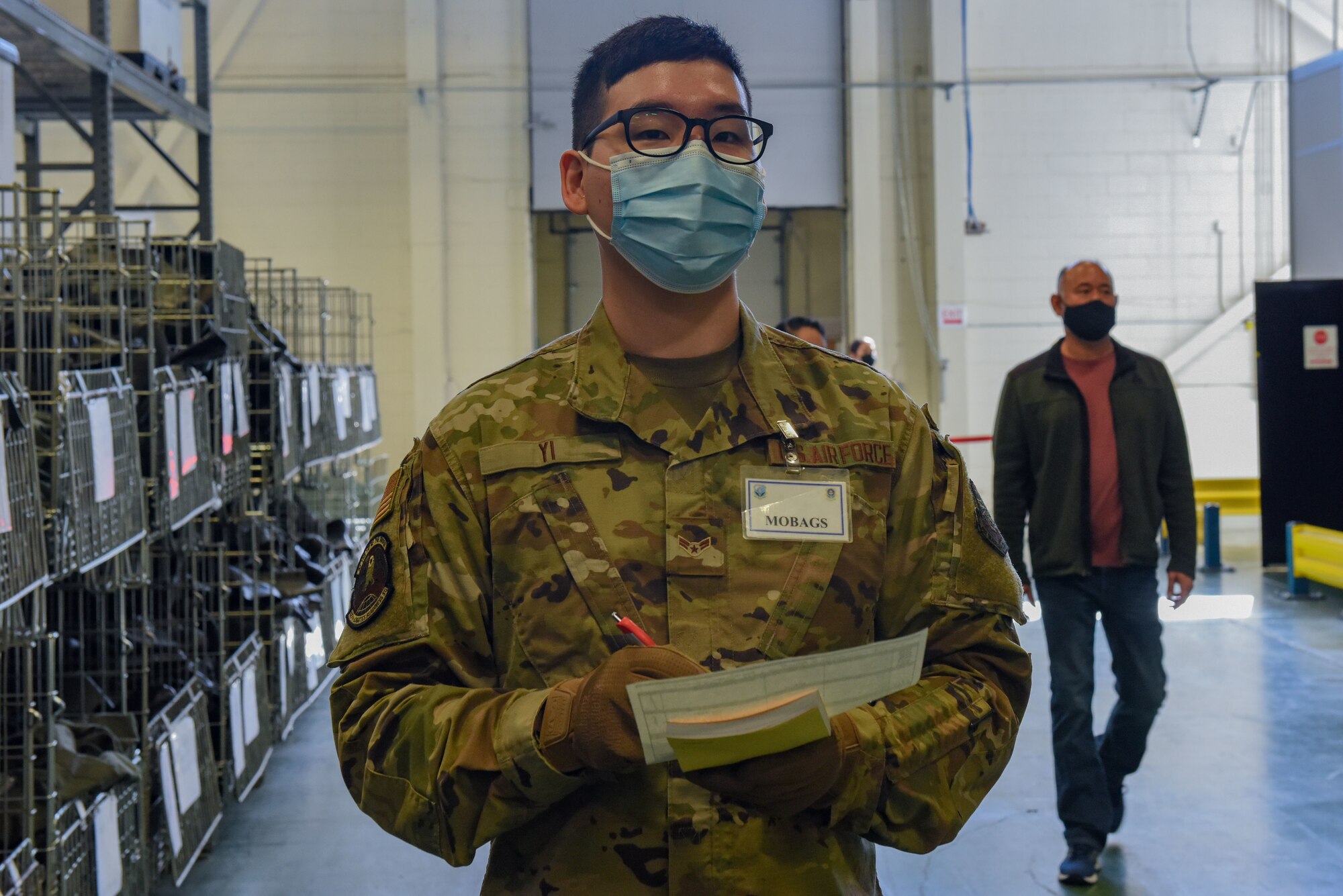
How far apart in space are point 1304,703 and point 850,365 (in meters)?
4.99

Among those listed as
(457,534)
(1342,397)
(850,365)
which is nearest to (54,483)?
(457,534)

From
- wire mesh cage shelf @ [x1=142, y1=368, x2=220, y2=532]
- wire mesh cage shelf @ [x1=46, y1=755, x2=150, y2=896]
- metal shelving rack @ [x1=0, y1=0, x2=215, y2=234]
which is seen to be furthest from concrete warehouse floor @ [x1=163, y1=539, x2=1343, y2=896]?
metal shelving rack @ [x1=0, y1=0, x2=215, y2=234]

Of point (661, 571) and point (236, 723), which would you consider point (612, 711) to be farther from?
point (236, 723)

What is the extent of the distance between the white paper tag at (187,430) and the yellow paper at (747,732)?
117 inches

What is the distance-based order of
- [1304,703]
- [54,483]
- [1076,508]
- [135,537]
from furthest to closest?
1. [1304,703]
2. [1076,508]
3. [135,537]
4. [54,483]

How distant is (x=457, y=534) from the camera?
1337 millimetres

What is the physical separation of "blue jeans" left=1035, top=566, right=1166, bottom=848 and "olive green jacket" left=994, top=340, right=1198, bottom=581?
77mm

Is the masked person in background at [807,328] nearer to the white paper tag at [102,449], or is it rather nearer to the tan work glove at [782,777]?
the white paper tag at [102,449]

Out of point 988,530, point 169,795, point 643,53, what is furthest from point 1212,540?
point 643,53

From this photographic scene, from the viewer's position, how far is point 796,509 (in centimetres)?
135

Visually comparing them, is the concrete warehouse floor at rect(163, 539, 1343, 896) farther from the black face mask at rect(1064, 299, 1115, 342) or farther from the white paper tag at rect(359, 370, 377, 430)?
the white paper tag at rect(359, 370, 377, 430)

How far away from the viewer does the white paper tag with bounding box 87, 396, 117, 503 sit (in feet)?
9.65

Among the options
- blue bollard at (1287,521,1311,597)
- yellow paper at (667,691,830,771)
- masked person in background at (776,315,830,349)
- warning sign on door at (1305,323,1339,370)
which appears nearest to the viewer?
yellow paper at (667,691,830,771)

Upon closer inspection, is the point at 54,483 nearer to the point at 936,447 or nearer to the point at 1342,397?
the point at 936,447
